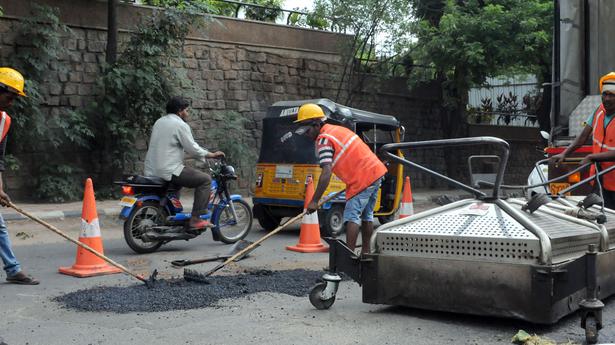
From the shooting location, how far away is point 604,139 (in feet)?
21.8

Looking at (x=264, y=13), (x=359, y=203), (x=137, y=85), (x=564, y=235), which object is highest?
(x=264, y=13)

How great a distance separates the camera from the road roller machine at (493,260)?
448 centimetres

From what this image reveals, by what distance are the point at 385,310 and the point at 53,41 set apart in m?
10.5

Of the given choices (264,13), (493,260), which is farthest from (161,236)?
(264,13)

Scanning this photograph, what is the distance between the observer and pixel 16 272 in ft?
21.6

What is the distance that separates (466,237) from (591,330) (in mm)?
950

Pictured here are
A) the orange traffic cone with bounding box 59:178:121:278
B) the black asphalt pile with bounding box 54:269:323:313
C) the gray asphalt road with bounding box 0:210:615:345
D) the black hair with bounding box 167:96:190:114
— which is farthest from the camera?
the black hair with bounding box 167:96:190:114

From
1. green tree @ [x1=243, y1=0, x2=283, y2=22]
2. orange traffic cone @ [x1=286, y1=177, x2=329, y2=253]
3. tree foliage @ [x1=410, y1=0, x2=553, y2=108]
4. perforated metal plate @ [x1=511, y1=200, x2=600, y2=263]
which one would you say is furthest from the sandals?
tree foliage @ [x1=410, y1=0, x2=553, y2=108]

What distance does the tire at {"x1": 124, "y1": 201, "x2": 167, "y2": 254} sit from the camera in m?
8.43

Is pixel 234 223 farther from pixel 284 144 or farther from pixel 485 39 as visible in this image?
pixel 485 39

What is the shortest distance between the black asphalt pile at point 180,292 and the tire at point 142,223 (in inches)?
80.1

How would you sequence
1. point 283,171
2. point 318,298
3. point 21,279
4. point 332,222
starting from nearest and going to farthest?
1. point 318,298
2. point 21,279
3. point 332,222
4. point 283,171

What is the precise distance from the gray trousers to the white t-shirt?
0.28 ft

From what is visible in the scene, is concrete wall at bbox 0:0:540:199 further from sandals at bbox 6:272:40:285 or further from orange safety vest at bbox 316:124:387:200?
orange safety vest at bbox 316:124:387:200
